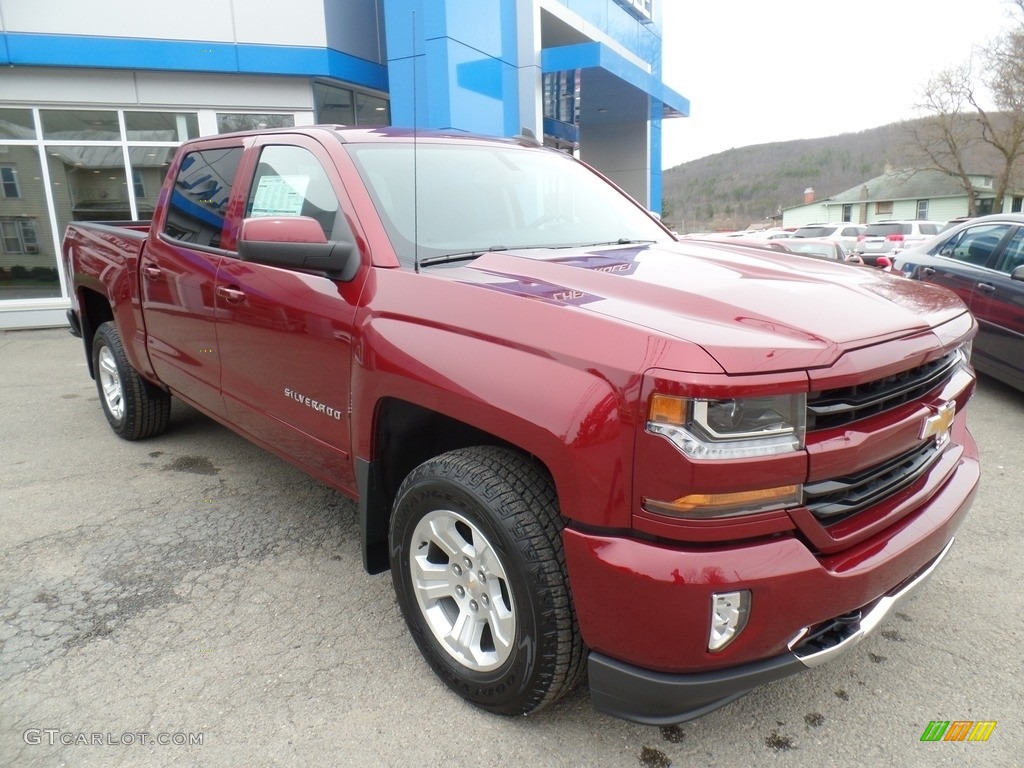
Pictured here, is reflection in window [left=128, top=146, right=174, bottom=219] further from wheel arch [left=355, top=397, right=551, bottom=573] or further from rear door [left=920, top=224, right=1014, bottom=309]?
rear door [left=920, top=224, right=1014, bottom=309]

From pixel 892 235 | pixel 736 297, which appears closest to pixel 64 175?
pixel 736 297

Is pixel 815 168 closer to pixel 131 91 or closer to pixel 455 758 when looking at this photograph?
pixel 131 91

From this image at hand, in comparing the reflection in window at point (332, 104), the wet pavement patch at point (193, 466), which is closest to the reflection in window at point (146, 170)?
the reflection in window at point (332, 104)

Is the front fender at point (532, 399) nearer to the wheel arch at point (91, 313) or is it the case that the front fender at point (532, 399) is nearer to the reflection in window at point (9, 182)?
the wheel arch at point (91, 313)

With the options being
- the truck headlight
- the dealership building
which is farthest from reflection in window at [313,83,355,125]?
the truck headlight

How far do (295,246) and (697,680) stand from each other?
1.82 meters

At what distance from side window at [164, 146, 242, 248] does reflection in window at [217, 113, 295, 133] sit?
8.03m

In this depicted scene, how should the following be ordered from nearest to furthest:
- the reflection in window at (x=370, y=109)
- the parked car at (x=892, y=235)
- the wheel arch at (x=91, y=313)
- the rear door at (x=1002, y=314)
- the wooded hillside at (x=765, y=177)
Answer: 1. the wheel arch at (x=91, y=313)
2. the rear door at (x=1002, y=314)
3. the reflection in window at (x=370, y=109)
4. the parked car at (x=892, y=235)
5. the wooded hillside at (x=765, y=177)

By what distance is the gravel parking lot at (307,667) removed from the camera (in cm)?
214

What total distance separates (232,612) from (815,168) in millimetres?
117840

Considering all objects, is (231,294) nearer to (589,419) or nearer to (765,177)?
(589,419)

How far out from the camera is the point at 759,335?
179 centimetres

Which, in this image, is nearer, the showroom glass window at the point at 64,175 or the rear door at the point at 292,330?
the rear door at the point at 292,330

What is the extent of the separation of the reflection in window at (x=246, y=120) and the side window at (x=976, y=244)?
9.29 m
